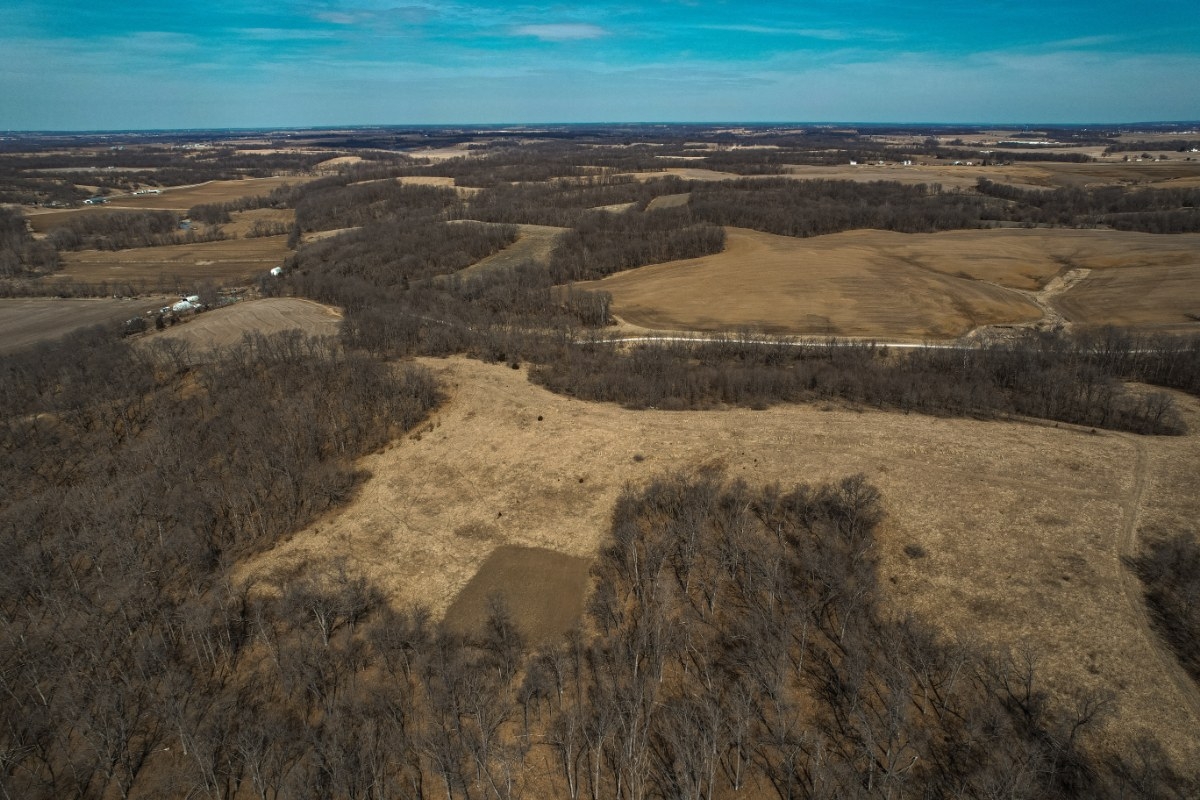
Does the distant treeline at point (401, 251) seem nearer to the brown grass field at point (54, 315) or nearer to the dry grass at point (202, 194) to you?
the brown grass field at point (54, 315)

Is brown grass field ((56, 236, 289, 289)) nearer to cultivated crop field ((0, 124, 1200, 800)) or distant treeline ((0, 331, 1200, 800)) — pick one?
cultivated crop field ((0, 124, 1200, 800))

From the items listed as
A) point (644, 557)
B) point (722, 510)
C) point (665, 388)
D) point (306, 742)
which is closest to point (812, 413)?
point (665, 388)

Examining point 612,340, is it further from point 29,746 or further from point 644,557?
point 29,746

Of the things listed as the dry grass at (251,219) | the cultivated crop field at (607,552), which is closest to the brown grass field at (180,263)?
the dry grass at (251,219)

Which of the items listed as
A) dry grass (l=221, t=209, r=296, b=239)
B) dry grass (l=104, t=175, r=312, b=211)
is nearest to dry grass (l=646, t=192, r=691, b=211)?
dry grass (l=221, t=209, r=296, b=239)

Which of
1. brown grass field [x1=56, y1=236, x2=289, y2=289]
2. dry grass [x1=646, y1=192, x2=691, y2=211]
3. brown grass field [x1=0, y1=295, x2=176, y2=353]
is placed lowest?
brown grass field [x1=0, y1=295, x2=176, y2=353]

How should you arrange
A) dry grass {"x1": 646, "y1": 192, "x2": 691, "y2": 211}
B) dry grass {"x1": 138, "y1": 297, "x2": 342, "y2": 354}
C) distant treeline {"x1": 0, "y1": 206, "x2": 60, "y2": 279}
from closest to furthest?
dry grass {"x1": 138, "y1": 297, "x2": 342, "y2": 354} → distant treeline {"x1": 0, "y1": 206, "x2": 60, "y2": 279} → dry grass {"x1": 646, "y1": 192, "x2": 691, "y2": 211}
